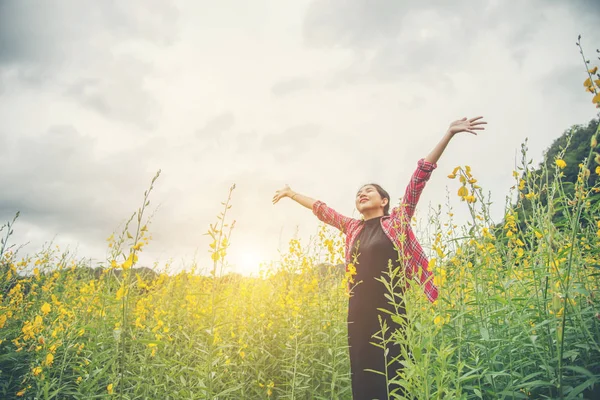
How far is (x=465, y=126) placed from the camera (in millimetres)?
2727

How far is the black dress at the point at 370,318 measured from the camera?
264 centimetres

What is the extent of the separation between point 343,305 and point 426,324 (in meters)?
2.06

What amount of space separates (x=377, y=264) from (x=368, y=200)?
736mm

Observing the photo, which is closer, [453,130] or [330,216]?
[453,130]

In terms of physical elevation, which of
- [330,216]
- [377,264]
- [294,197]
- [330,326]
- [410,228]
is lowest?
[330,326]

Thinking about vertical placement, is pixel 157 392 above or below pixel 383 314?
below

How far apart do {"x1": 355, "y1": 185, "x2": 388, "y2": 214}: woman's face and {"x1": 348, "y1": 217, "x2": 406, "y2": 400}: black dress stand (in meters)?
0.26

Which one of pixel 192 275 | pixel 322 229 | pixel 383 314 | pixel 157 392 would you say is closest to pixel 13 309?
pixel 192 275

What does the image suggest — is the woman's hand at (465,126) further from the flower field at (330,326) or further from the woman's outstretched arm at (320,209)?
the woman's outstretched arm at (320,209)

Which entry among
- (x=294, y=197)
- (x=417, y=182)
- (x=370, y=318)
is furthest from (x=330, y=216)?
(x=370, y=318)

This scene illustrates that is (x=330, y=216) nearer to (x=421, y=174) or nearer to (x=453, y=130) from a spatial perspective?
(x=421, y=174)

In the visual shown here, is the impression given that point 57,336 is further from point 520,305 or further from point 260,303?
point 520,305

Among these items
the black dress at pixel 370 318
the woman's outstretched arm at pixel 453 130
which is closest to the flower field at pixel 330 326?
the black dress at pixel 370 318

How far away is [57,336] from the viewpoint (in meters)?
2.69
